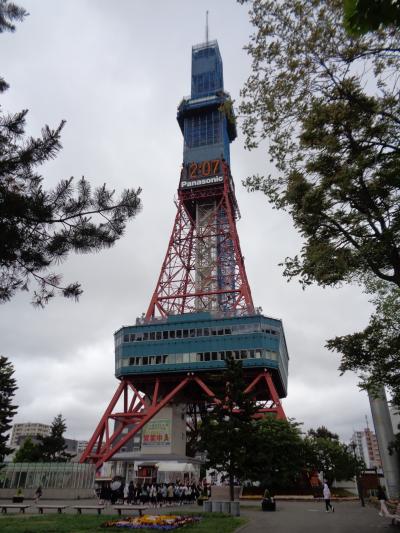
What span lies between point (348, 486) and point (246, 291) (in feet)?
107

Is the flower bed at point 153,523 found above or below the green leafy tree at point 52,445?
below

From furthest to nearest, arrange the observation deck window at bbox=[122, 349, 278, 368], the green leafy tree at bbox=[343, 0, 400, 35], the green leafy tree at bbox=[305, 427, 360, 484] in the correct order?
the observation deck window at bbox=[122, 349, 278, 368] < the green leafy tree at bbox=[305, 427, 360, 484] < the green leafy tree at bbox=[343, 0, 400, 35]

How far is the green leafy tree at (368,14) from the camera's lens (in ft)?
17.2

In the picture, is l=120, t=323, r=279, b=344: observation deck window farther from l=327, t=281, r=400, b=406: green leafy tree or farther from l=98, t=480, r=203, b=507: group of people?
l=327, t=281, r=400, b=406: green leafy tree

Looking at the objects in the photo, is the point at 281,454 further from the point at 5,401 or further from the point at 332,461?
the point at 5,401

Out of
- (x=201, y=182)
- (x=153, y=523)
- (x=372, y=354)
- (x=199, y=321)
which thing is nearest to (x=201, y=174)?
(x=201, y=182)

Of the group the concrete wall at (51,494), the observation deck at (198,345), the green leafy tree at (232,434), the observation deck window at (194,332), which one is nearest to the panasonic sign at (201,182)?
the observation deck at (198,345)

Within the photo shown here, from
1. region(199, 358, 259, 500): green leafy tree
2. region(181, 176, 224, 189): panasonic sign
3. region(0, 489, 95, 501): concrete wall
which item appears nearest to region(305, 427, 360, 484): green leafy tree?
region(0, 489, 95, 501): concrete wall

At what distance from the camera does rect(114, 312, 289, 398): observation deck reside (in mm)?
64188

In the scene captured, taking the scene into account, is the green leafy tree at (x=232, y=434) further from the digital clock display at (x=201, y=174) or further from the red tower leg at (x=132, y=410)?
the digital clock display at (x=201, y=174)

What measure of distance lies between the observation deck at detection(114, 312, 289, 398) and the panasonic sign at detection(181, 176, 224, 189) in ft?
94.3

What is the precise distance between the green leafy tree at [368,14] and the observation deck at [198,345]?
197 ft

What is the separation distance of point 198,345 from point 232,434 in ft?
143

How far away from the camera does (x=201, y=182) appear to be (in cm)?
8619
